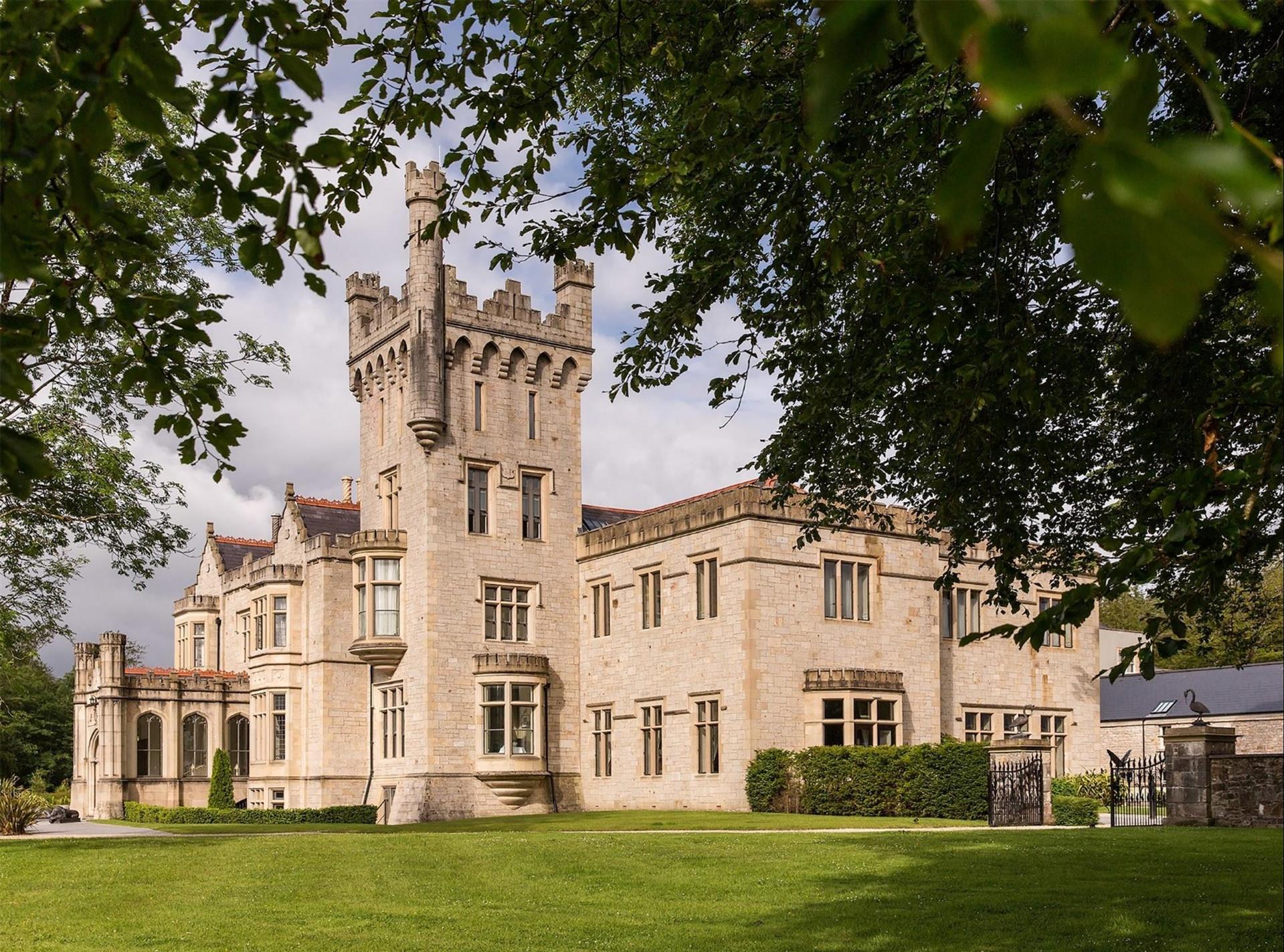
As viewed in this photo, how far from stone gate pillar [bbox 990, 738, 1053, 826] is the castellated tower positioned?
12332 millimetres

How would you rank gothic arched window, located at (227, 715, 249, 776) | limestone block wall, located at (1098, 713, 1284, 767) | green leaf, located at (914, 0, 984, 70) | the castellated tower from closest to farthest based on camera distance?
green leaf, located at (914, 0, 984, 70) → the castellated tower → limestone block wall, located at (1098, 713, 1284, 767) → gothic arched window, located at (227, 715, 249, 776)

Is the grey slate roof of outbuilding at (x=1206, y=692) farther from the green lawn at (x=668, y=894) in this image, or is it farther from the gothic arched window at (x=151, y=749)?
the gothic arched window at (x=151, y=749)

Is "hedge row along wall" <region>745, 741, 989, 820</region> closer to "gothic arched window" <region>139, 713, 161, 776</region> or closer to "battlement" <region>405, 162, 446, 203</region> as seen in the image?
"battlement" <region>405, 162, 446, 203</region>

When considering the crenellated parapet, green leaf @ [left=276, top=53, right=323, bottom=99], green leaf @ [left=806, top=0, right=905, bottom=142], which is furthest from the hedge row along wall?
green leaf @ [left=806, top=0, right=905, bottom=142]

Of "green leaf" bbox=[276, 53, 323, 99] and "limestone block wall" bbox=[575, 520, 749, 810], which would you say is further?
"limestone block wall" bbox=[575, 520, 749, 810]

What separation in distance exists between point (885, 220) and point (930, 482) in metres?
2.96

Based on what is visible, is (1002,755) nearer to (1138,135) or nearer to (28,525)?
(28,525)

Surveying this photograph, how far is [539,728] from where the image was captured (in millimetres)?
33062

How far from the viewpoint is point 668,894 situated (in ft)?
41.8

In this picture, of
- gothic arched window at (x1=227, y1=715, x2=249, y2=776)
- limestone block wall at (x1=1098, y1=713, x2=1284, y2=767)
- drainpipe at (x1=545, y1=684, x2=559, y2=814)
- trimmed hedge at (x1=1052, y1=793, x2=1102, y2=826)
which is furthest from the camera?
gothic arched window at (x1=227, y1=715, x2=249, y2=776)

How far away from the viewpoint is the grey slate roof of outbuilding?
1567 inches

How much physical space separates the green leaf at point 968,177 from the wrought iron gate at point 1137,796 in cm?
2234

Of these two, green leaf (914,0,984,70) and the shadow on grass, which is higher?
green leaf (914,0,984,70)

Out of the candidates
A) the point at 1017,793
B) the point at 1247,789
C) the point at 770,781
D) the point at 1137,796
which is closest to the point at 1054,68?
the point at 1247,789
